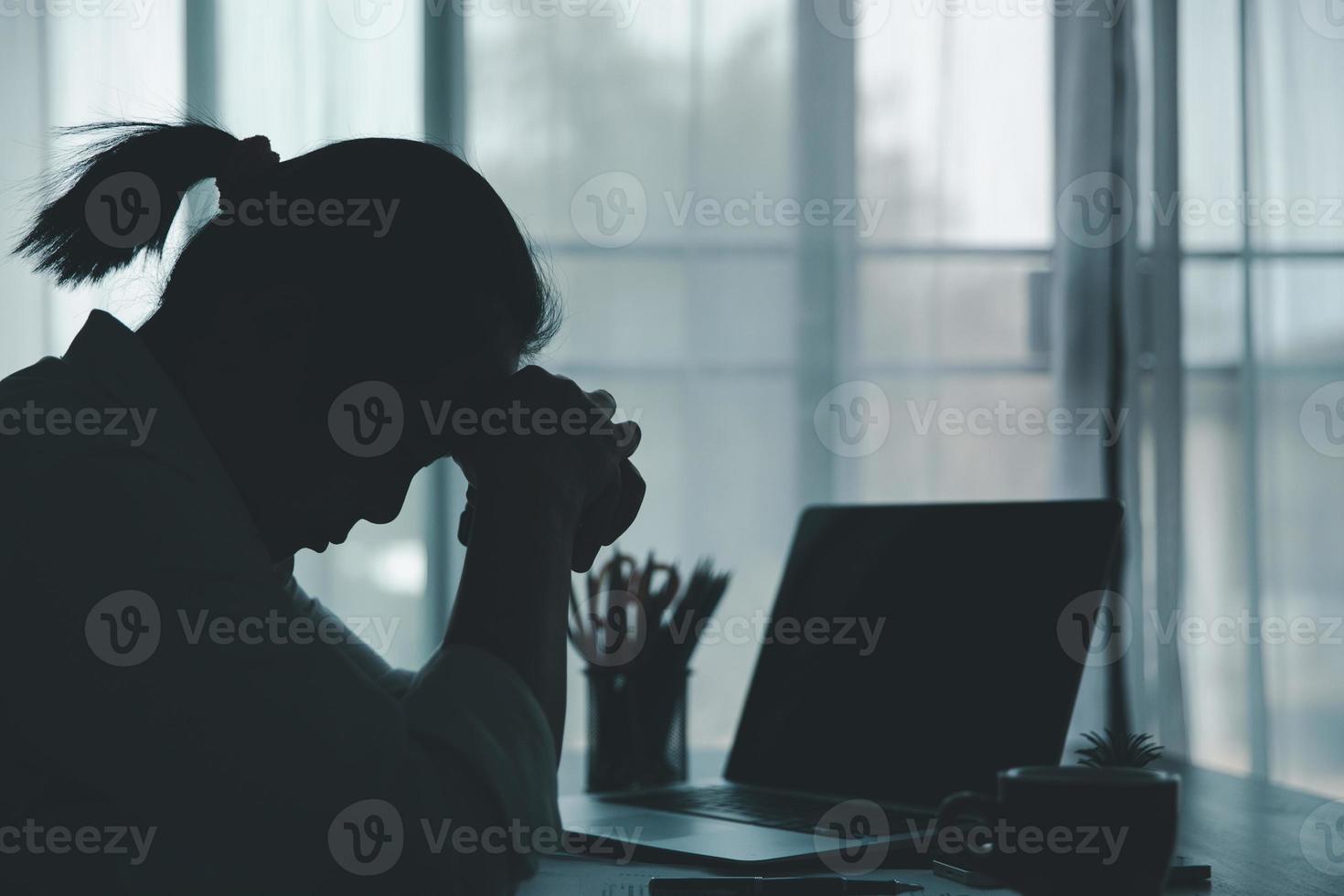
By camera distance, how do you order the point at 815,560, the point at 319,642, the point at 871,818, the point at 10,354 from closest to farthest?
the point at 319,642 < the point at 871,818 < the point at 815,560 < the point at 10,354

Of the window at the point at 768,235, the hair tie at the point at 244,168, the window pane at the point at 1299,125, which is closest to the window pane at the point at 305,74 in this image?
the window at the point at 768,235

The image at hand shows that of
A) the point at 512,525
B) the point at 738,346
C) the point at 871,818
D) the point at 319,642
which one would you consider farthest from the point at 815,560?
the point at 738,346

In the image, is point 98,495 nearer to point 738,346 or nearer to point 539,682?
point 539,682

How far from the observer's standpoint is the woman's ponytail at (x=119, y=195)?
0.81 meters

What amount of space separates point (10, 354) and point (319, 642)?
6.29ft

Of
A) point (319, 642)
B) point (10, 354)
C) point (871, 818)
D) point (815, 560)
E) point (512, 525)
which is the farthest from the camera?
point (10, 354)

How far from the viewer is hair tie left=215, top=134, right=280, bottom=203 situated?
0.78m

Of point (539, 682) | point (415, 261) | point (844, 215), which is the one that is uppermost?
point (844, 215)

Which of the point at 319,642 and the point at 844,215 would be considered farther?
the point at 844,215

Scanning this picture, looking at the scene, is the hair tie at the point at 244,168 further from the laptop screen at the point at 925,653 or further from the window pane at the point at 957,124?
the window pane at the point at 957,124

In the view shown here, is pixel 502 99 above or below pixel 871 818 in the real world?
above

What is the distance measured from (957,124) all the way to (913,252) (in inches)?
10.1

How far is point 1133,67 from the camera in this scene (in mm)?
2303

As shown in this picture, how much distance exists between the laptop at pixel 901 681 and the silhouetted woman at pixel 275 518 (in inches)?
11.2
